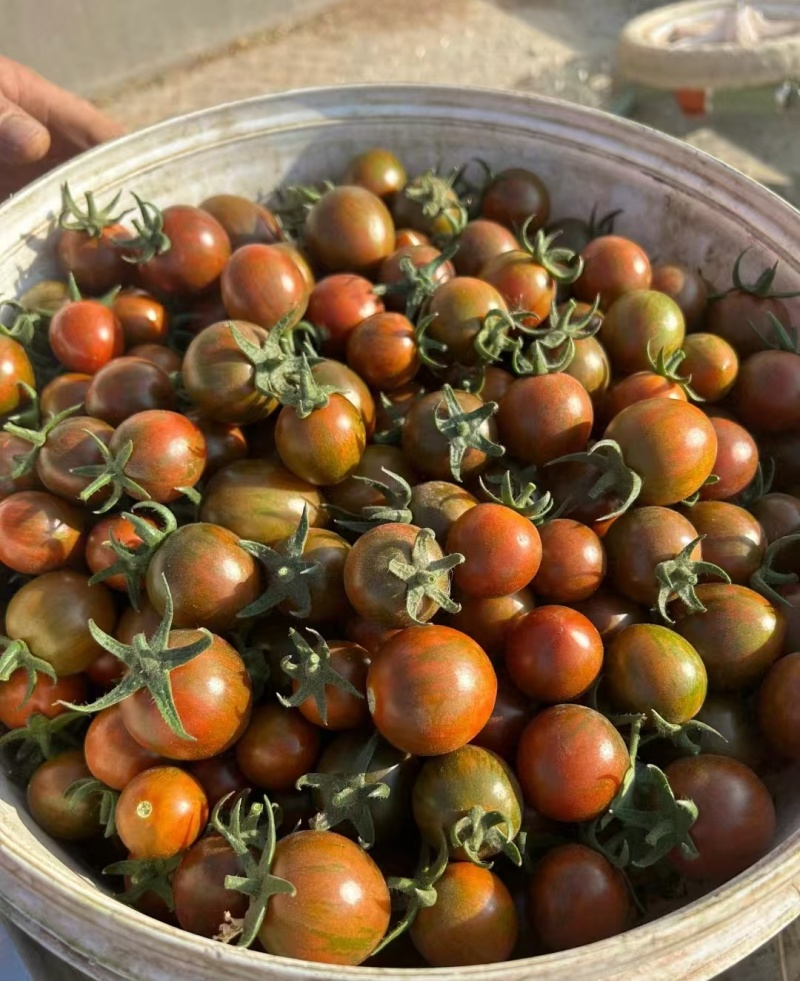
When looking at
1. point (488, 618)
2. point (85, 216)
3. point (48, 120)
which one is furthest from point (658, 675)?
point (48, 120)

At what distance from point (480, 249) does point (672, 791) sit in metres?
1.73

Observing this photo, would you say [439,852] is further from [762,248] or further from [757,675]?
[762,248]

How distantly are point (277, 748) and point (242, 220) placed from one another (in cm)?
183

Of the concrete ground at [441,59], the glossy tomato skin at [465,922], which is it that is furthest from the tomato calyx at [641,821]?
the concrete ground at [441,59]

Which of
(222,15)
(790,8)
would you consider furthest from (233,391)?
(222,15)

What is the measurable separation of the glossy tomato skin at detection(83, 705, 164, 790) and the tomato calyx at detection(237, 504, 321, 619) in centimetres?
35

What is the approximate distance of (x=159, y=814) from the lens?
167 cm

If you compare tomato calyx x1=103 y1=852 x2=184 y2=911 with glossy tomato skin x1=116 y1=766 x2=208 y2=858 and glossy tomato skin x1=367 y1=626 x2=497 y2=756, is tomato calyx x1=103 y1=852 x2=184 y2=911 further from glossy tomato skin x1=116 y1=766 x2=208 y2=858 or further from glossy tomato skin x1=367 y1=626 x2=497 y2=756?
glossy tomato skin x1=367 y1=626 x2=497 y2=756

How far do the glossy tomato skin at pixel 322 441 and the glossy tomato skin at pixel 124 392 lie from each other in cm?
39

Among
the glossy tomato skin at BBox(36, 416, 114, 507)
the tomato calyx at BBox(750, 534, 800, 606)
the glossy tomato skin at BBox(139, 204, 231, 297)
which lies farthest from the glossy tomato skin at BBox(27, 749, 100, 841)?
the tomato calyx at BBox(750, 534, 800, 606)

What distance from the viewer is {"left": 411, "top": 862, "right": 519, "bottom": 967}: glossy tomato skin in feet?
5.24

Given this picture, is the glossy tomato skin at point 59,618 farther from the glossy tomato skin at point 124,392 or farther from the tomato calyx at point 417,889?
the tomato calyx at point 417,889

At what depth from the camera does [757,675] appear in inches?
76.7

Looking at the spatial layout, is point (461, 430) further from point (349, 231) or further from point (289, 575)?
point (349, 231)
